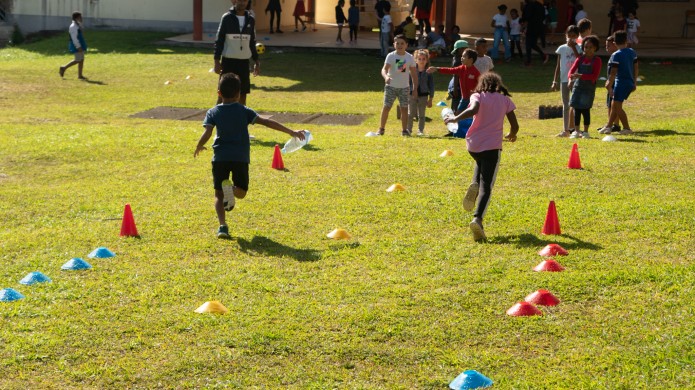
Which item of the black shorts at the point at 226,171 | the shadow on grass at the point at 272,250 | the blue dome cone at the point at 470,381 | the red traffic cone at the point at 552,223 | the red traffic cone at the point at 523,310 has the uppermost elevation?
the black shorts at the point at 226,171

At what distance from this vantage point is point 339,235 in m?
9.04

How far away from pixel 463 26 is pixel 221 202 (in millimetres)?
29080

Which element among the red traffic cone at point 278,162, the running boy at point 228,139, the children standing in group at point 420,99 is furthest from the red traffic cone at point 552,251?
the children standing in group at point 420,99

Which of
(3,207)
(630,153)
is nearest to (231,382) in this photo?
(3,207)

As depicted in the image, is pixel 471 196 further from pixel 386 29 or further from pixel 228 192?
pixel 386 29

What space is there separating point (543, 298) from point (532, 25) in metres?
20.9

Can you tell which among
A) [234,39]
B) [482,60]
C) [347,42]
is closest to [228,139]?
[234,39]

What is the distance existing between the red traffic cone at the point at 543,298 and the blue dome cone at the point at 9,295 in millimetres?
3681

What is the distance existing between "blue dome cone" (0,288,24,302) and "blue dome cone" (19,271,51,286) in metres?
0.30

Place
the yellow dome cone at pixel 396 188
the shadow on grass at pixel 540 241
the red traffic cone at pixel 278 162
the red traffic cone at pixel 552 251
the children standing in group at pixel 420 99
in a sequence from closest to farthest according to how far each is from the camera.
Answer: the red traffic cone at pixel 552 251
the shadow on grass at pixel 540 241
the yellow dome cone at pixel 396 188
the red traffic cone at pixel 278 162
the children standing in group at pixel 420 99

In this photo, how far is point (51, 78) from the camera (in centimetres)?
2447

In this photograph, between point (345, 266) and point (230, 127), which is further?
point (230, 127)

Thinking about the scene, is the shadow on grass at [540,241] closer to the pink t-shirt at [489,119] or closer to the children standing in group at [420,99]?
the pink t-shirt at [489,119]

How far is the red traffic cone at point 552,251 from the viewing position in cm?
823
